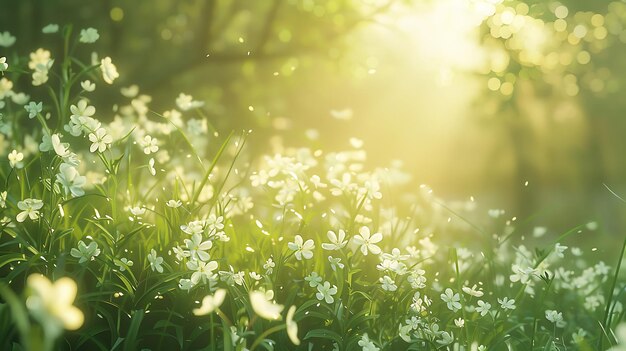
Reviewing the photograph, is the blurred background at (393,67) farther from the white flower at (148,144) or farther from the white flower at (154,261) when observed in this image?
the white flower at (154,261)

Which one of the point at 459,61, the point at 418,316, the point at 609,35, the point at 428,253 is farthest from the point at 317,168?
the point at 609,35

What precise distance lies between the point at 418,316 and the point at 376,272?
55 centimetres

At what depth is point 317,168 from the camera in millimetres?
5129

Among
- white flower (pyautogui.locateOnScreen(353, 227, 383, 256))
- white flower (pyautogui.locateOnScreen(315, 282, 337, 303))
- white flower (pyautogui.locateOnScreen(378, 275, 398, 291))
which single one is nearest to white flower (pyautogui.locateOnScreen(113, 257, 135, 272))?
white flower (pyautogui.locateOnScreen(315, 282, 337, 303))

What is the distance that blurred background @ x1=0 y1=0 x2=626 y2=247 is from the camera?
40.9 ft

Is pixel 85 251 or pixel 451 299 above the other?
pixel 85 251

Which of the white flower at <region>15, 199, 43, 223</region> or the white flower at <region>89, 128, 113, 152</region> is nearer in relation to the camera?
the white flower at <region>15, 199, 43, 223</region>

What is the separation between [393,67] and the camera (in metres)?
21.0

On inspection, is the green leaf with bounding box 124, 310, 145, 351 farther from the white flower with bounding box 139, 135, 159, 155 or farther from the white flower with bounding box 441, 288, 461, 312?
the white flower with bounding box 441, 288, 461, 312

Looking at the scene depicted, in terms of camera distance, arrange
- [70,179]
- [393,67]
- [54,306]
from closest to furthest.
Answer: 1. [54,306]
2. [70,179]
3. [393,67]

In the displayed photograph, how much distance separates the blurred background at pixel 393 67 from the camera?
12.5 m

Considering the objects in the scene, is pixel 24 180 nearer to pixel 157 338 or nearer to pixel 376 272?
pixel 157 338

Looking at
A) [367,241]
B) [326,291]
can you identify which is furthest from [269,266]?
[367,241]

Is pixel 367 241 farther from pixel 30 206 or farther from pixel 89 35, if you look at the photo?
pixel 89 35
